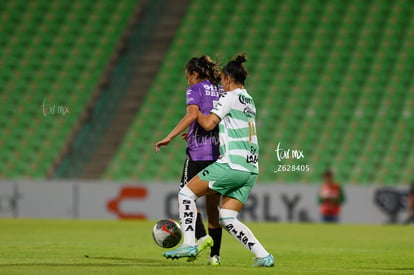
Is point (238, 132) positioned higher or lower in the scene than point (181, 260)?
higher

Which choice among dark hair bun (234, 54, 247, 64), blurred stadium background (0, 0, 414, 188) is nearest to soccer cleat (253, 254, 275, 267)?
dark hair bun (234, 54, 247, 64)

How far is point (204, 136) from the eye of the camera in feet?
30.8

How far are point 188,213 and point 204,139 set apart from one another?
0.92 metres

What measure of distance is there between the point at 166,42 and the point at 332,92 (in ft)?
16.7

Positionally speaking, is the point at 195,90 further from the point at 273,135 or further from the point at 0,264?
the point at 273,135

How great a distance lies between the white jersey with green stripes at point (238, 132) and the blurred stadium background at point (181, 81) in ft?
44.6

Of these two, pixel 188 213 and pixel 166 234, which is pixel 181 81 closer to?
pixel 166 234

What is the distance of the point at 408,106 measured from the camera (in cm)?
2402

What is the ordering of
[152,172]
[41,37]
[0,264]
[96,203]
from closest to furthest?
[0,264]
[96,203]
[152,172]
[41,37]

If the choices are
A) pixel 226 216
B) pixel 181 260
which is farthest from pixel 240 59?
pixel 181 260

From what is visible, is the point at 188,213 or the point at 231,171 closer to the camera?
the point at 231,171

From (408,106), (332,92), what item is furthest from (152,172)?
(408,106)

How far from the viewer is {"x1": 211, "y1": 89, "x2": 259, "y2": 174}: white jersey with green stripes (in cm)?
866

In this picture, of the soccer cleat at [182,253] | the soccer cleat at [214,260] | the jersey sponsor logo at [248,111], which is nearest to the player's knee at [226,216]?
the soccer cleat at [182,253]
